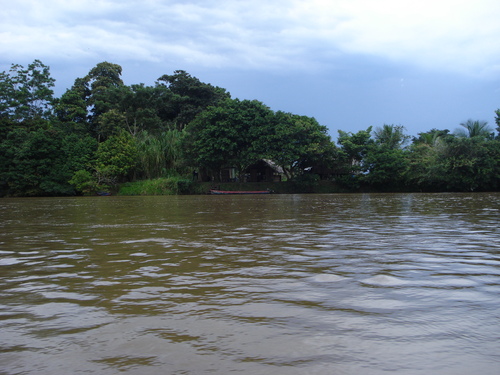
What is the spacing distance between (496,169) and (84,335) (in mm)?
37644

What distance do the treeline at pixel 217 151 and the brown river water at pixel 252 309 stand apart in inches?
1187

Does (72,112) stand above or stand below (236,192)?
above

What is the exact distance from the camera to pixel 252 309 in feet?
10.2

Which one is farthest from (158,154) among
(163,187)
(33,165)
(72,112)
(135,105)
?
(72,112)

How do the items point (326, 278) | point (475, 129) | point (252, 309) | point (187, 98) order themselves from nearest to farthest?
1. point (252, 309)
2. point (326, 278)
3. point (475, 129)
4. point (187, 98)

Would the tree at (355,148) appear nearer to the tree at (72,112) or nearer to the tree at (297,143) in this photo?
the tree at (297,143)

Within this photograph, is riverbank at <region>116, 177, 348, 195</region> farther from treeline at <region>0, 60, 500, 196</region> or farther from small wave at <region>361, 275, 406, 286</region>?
small wave at <region>361, 275, 406, 286</region>

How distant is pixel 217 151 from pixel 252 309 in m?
33.6

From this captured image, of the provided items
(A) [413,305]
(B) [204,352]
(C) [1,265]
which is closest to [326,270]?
(A) [413,305]

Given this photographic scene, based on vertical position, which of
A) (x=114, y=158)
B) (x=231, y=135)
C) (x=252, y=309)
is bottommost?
(x=252, y=309)

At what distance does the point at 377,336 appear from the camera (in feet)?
8.30

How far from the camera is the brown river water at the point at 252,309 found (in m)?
2.24

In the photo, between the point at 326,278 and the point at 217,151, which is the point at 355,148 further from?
the point at 326,278

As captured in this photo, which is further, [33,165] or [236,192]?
[33,165]
